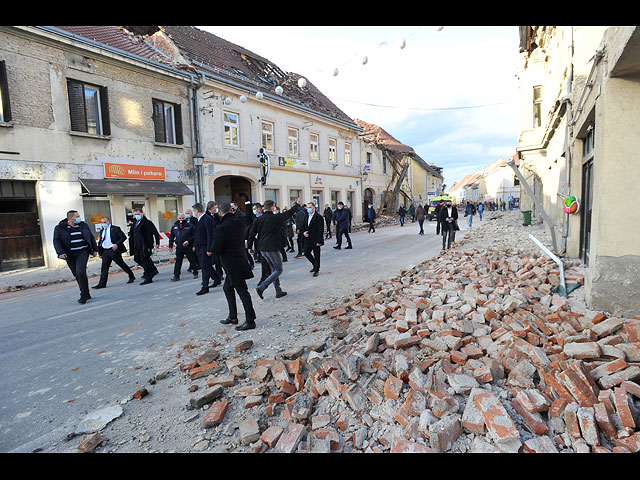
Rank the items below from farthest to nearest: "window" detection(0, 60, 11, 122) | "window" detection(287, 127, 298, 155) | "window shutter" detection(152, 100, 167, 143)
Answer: "window" detection(287, 127, 298, 155) < "window shutter" detection(152, 100, 167, 143) < "window" detection(0, 60, 11, 122)

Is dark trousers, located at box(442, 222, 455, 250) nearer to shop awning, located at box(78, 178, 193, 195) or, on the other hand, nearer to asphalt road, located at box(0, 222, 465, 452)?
asphalt road, located at box(0, 222, 465, 452)

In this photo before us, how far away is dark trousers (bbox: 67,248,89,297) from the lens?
23.7 feet

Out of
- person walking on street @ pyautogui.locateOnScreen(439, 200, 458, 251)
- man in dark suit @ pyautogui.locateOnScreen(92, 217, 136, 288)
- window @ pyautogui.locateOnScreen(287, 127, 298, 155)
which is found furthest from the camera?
window @ pyautogui.locateOnScreen(287, 127, 298, 155)

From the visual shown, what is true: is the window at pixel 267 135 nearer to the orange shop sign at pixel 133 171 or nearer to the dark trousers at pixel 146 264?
the orange shop sign at pixel 133 171

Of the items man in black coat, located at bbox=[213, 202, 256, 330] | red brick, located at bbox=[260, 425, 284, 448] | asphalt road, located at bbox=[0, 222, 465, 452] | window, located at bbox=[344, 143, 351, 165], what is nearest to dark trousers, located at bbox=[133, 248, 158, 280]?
asphalt road, located at bbox=[0, 222, 465, 452]

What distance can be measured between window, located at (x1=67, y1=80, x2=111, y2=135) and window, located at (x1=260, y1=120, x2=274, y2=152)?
835 centimetres

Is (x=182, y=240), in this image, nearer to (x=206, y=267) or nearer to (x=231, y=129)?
(x=206, y=267)

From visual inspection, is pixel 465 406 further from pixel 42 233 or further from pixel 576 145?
pixel 42 233

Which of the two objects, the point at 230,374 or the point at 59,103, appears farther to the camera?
the point at 59,103

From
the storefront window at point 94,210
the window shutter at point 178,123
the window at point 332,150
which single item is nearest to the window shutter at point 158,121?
the window shutter at point 178,123

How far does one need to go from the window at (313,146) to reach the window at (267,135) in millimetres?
3783
